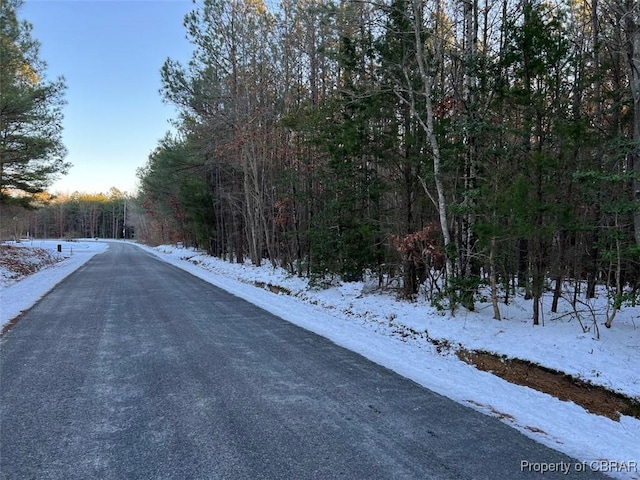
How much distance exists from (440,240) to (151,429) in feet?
20.9

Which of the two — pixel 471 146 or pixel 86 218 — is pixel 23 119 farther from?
pixel 86 218

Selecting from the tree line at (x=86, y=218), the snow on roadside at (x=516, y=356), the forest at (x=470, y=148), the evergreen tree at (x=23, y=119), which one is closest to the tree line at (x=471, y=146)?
the forest at (x=470, y=148)

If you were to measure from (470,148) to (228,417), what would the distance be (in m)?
5.80

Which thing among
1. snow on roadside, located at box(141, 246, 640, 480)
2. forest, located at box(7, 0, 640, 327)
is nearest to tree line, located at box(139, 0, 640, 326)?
forest, located at box(7, 0, 640, 327)

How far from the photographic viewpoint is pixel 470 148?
7008mm

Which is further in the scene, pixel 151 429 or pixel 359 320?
pixel 359 320

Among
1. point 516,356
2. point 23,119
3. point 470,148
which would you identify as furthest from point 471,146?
point 23,119

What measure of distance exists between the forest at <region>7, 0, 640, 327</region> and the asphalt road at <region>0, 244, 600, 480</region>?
10.1 ft

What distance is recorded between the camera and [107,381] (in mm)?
4375

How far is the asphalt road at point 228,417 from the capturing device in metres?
2.81

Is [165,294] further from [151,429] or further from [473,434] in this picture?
[473,434]

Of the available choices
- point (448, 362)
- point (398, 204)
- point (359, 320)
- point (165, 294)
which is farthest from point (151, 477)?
point (165, 294)

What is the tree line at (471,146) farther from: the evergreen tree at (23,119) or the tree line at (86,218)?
the tree line at (86,218)

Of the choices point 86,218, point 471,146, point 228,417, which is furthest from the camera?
point 86,218
